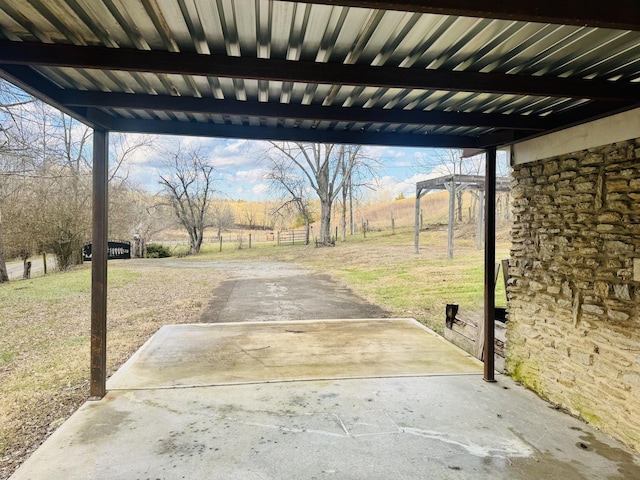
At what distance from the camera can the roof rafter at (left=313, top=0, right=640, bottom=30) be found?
123 cm

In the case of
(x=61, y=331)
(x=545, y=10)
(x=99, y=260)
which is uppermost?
(x=545, y=10)

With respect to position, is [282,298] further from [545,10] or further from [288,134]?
[545,10]

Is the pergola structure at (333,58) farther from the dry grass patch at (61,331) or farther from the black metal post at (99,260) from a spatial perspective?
the dry grass patch at (61,331)

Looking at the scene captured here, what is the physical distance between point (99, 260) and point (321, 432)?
2431mm

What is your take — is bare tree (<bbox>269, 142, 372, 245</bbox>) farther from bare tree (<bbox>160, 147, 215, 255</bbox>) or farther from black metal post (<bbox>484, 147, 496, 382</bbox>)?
black metal post (<bbox>484, 147, 496, 382</bbox>)

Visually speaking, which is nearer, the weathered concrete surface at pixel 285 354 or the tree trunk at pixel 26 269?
the weathered concrete surface at pixel 285 354

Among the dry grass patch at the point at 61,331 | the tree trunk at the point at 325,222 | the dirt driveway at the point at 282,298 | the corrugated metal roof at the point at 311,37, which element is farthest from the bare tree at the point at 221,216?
the corrugated metal roof at the point at 311,37

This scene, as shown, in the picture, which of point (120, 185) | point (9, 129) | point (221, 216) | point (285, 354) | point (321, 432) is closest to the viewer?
point (321, 432)

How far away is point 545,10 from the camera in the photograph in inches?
49.8

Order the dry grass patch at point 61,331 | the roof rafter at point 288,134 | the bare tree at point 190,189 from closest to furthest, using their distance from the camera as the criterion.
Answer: the roof rafter at point 288,134 → the dry grass patch at point 61,331 → the bare tree at point 190,189

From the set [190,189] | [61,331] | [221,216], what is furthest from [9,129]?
[221,216]

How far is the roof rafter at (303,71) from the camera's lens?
6.33 feet

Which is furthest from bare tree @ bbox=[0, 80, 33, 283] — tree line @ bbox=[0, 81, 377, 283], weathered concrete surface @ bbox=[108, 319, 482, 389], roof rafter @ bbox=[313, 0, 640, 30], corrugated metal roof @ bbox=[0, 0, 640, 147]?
roof rafter @ bbox=[313, 0, 640, 30]

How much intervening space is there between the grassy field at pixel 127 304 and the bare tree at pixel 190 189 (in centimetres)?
324
